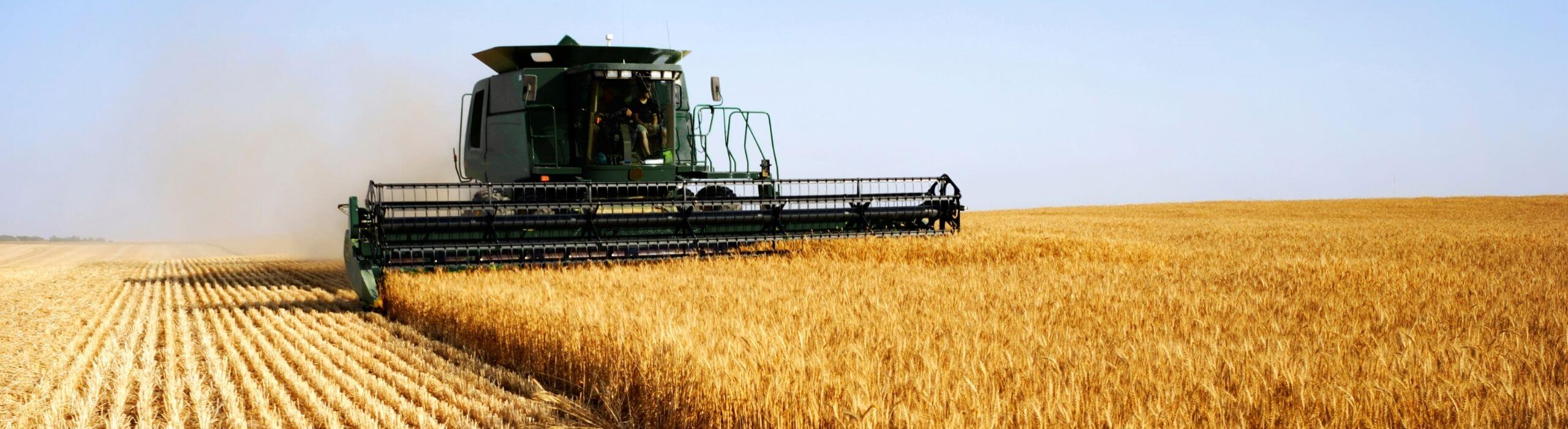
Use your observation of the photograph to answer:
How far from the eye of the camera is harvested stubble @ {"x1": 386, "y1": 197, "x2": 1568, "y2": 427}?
322cm

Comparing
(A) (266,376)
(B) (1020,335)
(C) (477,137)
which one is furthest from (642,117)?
(B) (1020,335)

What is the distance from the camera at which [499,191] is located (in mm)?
10875

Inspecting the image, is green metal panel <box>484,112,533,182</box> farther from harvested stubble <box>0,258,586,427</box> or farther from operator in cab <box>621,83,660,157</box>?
harvested stubble <box>0,258,586,427</box>

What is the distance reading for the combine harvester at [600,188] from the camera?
892 cm

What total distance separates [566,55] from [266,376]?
6409mm

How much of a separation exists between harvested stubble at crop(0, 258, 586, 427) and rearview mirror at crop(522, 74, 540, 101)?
2.72m

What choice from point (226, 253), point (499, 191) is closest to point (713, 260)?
point (499, 191)

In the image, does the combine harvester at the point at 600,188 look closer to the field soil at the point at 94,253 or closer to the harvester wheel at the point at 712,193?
the harvester wheel at the point at 712,193

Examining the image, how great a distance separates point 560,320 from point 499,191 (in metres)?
5.87

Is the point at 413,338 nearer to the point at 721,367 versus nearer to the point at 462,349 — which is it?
the point at 462,349

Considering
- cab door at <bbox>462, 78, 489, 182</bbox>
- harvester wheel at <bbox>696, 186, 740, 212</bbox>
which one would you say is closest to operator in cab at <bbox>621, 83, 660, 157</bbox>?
harvester wheel at <bbox>696, 186, 740, 212</bbox>

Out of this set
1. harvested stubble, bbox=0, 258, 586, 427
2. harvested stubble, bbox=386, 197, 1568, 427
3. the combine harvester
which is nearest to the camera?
Answer: harvested stubble, bbox=386, 197, 1568, 427

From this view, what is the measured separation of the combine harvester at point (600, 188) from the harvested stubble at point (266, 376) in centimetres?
109

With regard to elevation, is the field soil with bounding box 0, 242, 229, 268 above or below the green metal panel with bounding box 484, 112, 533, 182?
below
